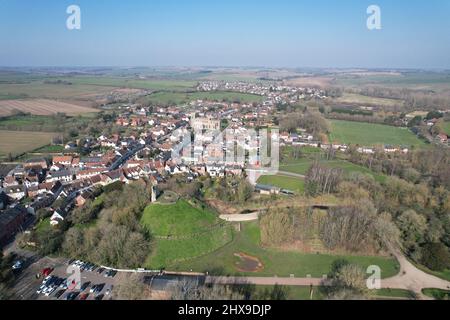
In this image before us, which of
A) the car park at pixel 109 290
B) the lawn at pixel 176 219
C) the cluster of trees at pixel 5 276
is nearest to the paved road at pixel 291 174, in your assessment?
the lawn at pixel 176 219

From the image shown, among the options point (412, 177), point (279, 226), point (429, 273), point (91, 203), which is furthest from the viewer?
point (412, 177)

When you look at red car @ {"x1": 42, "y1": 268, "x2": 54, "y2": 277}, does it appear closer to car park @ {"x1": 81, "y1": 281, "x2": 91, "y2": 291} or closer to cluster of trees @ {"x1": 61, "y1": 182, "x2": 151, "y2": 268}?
cluster of trees @ {"x1": 61, "y1": 182, "x2": 151, "y2": 268}

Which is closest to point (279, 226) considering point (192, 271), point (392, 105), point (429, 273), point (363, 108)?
point (192, 271)

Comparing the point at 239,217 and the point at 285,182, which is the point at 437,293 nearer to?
the point at 239,217

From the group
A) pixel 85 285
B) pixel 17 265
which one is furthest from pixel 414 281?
pixel 17 265

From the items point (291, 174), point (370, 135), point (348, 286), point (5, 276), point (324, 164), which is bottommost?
point (5, 276)

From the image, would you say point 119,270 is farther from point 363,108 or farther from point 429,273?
point 363,108

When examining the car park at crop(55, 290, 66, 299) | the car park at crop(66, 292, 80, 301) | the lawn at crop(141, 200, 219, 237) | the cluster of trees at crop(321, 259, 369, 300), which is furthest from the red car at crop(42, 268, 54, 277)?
the cluster of trees at crop(321, 259, 369, 300)
